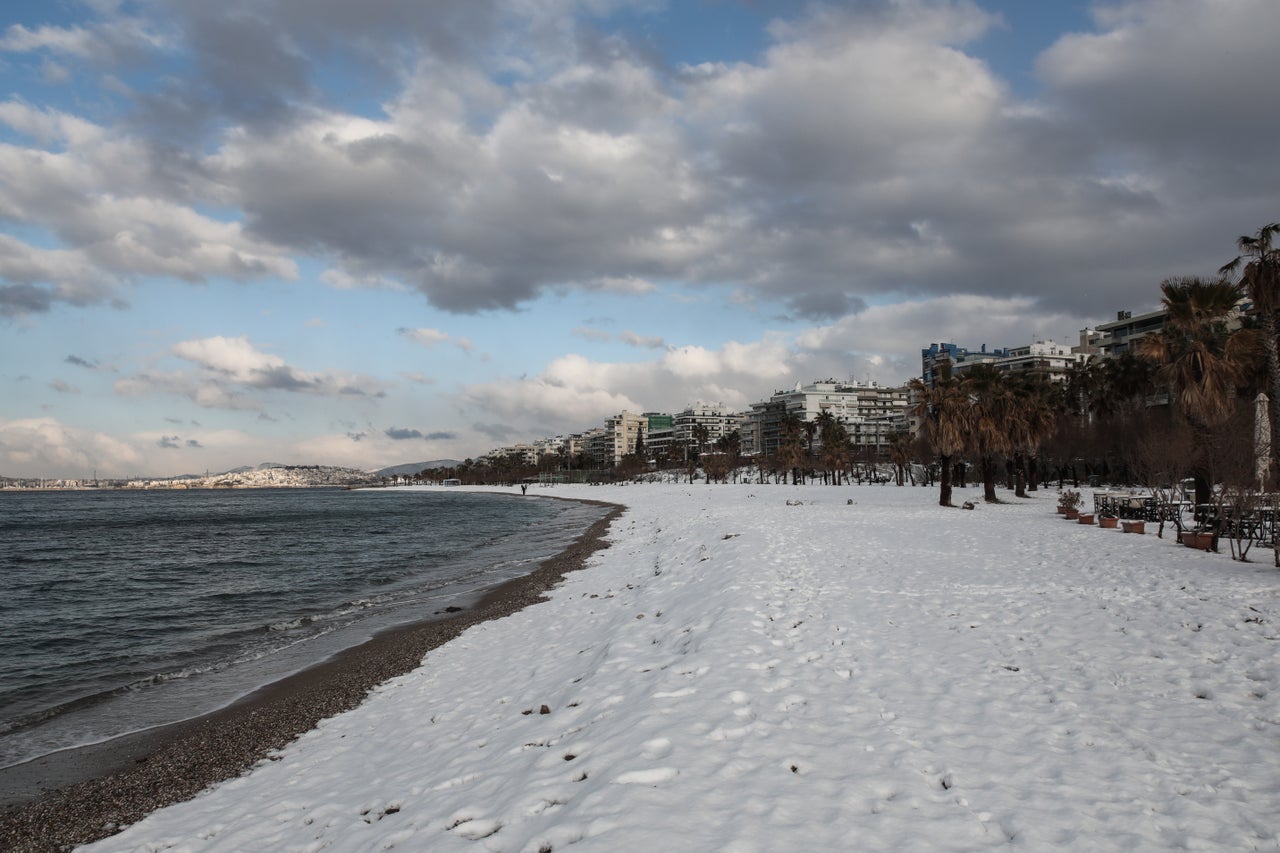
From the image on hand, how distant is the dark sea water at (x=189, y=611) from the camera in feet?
41.5

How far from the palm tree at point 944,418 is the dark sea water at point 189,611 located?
21722 mm

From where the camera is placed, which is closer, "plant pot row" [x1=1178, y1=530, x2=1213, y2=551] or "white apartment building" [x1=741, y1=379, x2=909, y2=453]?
"plant pot row" [x1=1178, y1=530, x2=1213, y2=551]

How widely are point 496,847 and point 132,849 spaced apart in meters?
4.34

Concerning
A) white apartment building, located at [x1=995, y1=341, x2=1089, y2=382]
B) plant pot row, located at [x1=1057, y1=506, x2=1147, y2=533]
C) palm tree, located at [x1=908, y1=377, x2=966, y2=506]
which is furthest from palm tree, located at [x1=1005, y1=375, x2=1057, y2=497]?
white apartment building, located at [x1=995, y1=341, x2=1089, y2=382]

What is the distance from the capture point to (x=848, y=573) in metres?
15.6

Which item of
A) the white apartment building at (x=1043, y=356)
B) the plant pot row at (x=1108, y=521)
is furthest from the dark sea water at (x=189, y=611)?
the white apartment building at (x=1043, y=356)

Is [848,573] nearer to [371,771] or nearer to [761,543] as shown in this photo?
[761,543]

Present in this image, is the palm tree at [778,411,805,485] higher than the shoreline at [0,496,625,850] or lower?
higher

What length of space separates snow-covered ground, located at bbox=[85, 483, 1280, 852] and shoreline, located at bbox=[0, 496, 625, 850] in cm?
60

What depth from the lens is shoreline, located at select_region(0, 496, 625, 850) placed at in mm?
7867

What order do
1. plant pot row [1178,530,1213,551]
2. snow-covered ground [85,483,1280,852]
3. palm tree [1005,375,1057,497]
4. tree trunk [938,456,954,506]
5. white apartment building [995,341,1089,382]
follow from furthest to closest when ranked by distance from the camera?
white apartment building [995,341,1089,382], palm tree [1005,375,1057,497], tree trunk [938,456,954,506], plant pot row [1178,530,1213,551], snow-covered ground [85,483,1280,852]

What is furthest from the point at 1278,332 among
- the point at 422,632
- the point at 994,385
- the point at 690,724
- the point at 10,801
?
the point at 10,801

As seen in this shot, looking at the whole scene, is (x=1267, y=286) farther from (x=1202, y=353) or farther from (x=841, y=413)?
(x=841, y=413)

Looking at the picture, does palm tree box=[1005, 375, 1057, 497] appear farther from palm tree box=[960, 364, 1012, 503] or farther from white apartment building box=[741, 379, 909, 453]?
white apartment building box=[741, 379, 909, 453]
